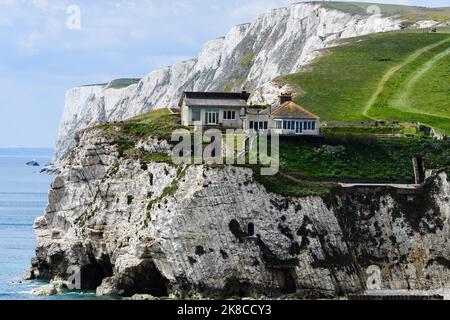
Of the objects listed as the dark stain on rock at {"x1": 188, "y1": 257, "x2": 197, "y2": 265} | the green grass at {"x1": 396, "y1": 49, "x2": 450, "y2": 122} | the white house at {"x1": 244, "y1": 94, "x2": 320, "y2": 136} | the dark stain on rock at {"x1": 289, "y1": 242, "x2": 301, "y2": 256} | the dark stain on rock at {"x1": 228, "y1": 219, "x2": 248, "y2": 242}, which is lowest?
the dark stain on rock at {"x1": 188, "y1": 257, "x2": 197, "y2": 265}

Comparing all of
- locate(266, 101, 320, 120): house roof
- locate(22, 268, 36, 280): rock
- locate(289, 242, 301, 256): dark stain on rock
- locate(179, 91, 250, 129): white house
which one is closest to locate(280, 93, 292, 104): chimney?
locate(179, 91, 250, 129): white house

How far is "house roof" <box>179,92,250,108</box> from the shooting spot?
3349 inches

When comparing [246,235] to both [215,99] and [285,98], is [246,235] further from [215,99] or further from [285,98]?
[285,98]

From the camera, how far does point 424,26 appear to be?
511ft

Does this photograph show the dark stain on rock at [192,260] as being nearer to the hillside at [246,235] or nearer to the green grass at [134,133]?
the hillside at [246,235]

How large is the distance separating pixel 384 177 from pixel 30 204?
103819 mm

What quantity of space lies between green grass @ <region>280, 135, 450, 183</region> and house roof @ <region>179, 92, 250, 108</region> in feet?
23.6

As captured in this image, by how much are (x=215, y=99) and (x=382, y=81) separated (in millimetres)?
30839

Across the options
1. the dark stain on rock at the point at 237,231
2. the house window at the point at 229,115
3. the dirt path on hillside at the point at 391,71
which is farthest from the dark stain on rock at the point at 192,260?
the dirt path on hillside at the point at 391,71

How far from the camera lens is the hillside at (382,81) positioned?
98188mm

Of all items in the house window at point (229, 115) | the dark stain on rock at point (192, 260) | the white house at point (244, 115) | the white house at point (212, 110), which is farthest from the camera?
the house window at point (229, 115)

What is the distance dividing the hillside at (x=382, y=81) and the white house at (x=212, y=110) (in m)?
11.5

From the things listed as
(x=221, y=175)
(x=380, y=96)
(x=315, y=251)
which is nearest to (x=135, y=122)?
(x=221, y=175)

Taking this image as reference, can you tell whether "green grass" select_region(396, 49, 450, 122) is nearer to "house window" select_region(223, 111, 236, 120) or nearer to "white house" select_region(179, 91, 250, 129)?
"white house" select_region(179, 91, 250, 129)
